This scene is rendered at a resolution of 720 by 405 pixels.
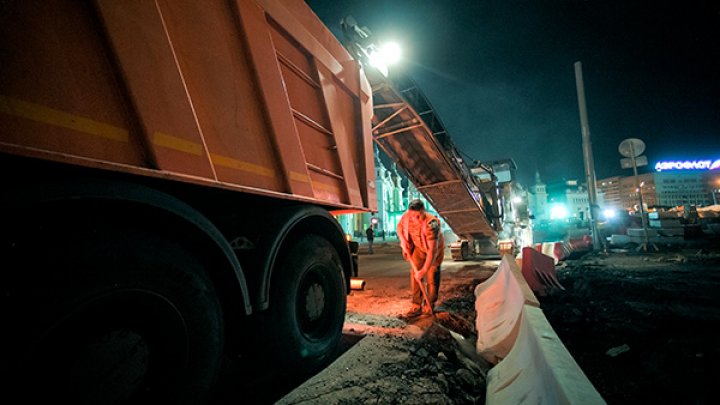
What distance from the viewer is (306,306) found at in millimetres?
2434

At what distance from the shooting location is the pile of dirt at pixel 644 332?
209cm

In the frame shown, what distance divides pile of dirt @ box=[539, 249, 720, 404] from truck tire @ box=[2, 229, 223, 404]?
2729 millimetres

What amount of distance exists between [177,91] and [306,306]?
1.85 metres

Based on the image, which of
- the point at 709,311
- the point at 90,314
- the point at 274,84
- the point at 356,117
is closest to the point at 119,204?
the point at 90,314

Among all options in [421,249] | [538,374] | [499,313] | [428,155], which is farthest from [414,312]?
[428,155]

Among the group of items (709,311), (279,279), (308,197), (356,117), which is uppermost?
(356,117)

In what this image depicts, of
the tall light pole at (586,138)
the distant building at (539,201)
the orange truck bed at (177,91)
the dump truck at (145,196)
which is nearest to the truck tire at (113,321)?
the dump truck at (145,196)

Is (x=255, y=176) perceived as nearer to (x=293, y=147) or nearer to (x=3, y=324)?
(x=293, y=147)

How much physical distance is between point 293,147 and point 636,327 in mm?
4253

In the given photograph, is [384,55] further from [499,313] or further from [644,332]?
[644,332]

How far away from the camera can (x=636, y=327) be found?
10.5ft

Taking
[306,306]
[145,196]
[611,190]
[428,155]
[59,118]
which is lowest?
[306,306]

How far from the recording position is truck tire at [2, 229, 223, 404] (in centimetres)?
90

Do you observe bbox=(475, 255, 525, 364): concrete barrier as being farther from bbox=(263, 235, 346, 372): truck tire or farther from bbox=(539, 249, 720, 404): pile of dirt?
bbox=(263, 235, 346, 372): truck tire
